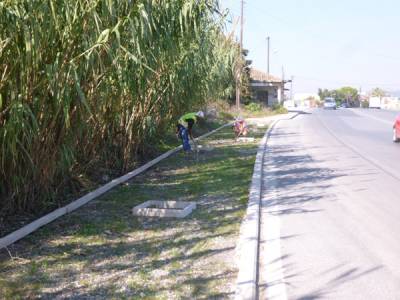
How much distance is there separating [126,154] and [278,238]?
512 centimetres

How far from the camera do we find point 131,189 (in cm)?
896

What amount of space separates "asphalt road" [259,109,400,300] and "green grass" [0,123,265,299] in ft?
1.58

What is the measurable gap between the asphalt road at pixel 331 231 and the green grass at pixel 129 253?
48 centimetres

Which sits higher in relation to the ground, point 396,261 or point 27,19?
point 27,19

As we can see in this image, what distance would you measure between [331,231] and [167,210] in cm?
214

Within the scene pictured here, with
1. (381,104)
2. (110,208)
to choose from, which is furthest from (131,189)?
(381,104)

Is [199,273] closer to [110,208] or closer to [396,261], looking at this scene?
[396,261]

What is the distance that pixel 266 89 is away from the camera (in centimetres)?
6281

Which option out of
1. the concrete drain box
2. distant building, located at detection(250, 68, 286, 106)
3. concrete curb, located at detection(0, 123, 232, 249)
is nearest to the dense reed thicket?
concrete curb, located at detection(0, 123, 232, 249)

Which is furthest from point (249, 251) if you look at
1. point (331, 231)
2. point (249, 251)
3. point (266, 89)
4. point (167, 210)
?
point (266, 89)

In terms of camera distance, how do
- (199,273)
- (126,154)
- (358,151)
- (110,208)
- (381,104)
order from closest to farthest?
(199,273) < (110,208) < (126,154) < (358,151) < (381,104)

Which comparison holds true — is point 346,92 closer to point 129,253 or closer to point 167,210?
point 167,210

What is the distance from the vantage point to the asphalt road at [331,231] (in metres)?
4.67

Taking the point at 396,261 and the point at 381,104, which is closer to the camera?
the point at 396,261
